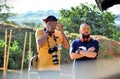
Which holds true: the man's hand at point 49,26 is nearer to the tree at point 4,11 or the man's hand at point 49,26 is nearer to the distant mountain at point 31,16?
the distant mountain at point 31,16

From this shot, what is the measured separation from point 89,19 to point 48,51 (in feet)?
2.57

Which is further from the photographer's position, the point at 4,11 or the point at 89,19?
the point at 4,11

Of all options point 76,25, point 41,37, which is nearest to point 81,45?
A: point 41,37

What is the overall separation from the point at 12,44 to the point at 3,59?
13 cm

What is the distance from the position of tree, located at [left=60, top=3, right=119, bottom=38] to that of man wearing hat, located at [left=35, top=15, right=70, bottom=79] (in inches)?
26.4

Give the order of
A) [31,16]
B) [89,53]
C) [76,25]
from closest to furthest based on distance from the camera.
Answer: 1. [89,53]
2. [76,25]
3. [31,16]

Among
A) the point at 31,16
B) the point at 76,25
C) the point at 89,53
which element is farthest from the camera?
the point at 31,16

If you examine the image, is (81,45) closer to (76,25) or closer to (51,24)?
(51,24)

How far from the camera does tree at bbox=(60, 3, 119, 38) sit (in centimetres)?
197

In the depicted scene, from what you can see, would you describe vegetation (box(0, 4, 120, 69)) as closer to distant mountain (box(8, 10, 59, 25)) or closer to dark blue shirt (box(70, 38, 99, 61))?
distant mountain (box(8, 10, 59, 25))

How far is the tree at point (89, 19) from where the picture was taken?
1.97m

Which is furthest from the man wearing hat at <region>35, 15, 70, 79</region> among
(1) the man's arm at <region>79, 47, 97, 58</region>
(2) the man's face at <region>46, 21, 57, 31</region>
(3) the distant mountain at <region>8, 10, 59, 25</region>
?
(3) the distant mountain at <region>8, 10, 59, 25</region>

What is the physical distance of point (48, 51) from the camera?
4.17 ft

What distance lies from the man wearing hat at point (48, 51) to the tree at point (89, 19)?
0.67 meters
